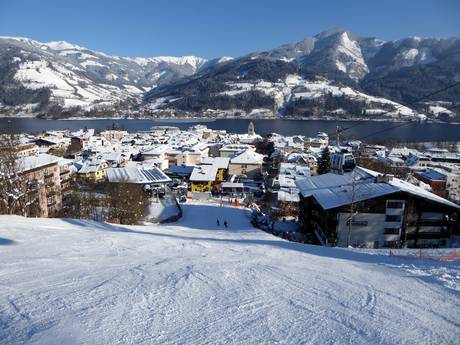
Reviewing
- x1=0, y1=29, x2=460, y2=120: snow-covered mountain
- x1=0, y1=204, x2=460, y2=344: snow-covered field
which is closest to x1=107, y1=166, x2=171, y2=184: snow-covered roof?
x1=0, y1=204, x2=460, y2=344: snow-covered field

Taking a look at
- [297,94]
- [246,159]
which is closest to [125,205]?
[246,159]

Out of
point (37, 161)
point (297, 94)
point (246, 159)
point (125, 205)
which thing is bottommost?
point (246, 159)

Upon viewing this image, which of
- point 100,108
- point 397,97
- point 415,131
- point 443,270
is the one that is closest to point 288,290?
point 443,270

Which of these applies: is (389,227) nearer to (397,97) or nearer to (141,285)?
(141,285)

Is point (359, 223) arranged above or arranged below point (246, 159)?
above

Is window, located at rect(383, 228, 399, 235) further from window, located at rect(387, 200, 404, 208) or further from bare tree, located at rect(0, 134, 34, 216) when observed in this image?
bare tree, located at rect(0, 134, 34, 216)

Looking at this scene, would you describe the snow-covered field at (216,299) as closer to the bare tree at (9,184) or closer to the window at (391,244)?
the bare tree at (9,184)

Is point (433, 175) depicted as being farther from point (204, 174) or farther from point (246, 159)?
point (204, 174)

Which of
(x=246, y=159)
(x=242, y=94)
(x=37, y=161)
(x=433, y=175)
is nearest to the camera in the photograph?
(x=37, y=161)
